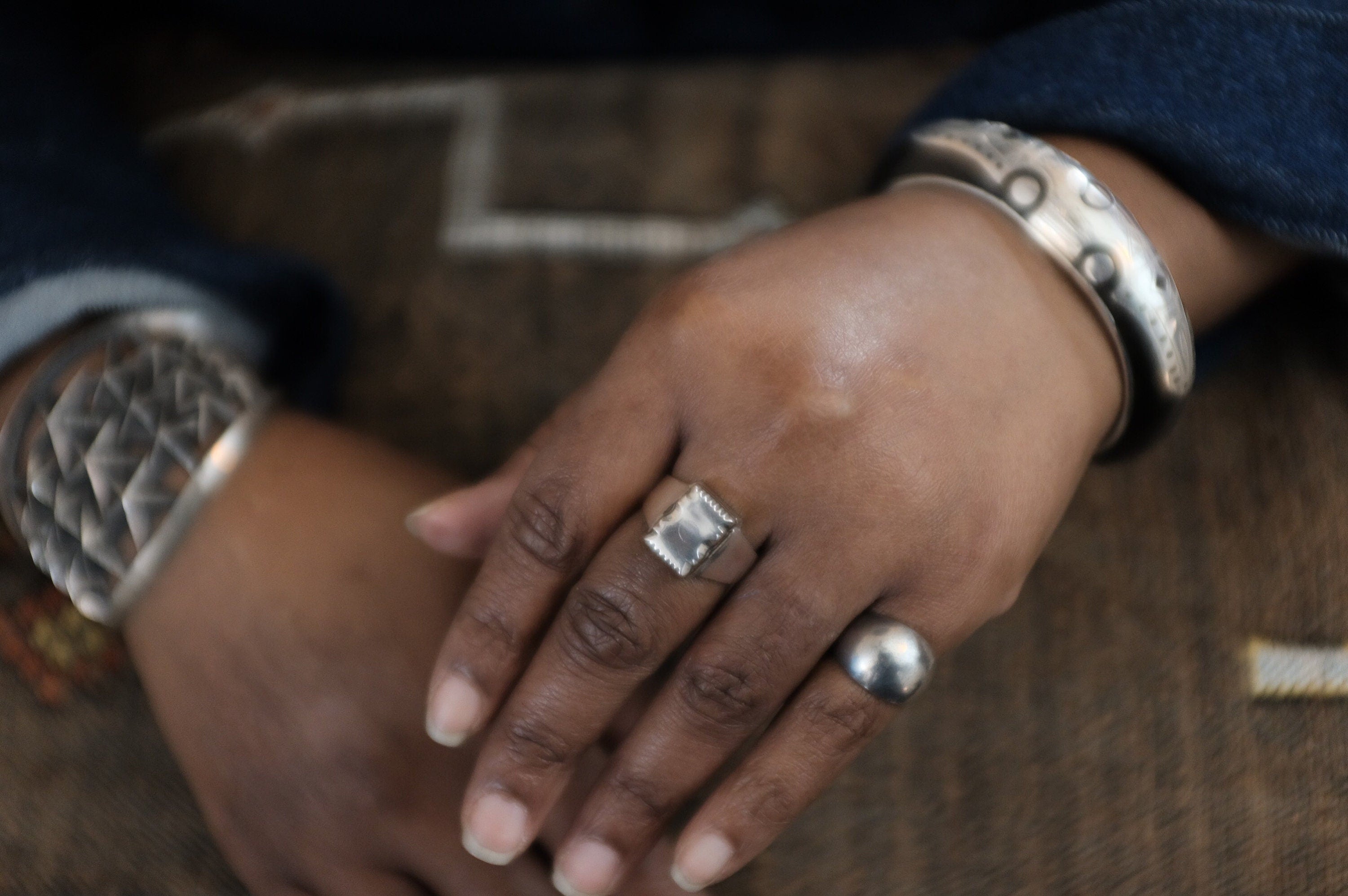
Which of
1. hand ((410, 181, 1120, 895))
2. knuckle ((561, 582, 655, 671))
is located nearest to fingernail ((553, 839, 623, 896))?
hand ((410, 181, 1120, 895))

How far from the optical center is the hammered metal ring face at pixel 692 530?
51 centimetres

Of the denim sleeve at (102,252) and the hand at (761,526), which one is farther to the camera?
the denim sleeve at (102,252)

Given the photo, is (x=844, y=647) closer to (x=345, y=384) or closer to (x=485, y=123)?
(x=345, y=384)

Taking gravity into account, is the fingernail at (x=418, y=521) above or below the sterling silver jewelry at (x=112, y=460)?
below

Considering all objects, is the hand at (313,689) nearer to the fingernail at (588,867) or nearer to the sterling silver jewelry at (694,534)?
the fingernail at (588,867)

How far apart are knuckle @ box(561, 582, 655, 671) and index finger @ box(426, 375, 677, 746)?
3cm

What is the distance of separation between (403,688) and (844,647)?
0.28 meters

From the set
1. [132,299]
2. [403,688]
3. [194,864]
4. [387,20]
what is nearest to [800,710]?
[403,688]

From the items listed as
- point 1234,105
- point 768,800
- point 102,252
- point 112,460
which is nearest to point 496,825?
point 768,800

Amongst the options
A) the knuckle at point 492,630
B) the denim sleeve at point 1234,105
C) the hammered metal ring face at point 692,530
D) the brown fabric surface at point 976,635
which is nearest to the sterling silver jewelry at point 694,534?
the hammered metal ring face at point 692,530

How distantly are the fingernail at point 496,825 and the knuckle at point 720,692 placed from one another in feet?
0.38

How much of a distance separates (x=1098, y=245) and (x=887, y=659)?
0.90 feet

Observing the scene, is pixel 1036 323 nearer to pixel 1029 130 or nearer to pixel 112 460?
pixel 1029 130

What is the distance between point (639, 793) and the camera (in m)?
0.54
